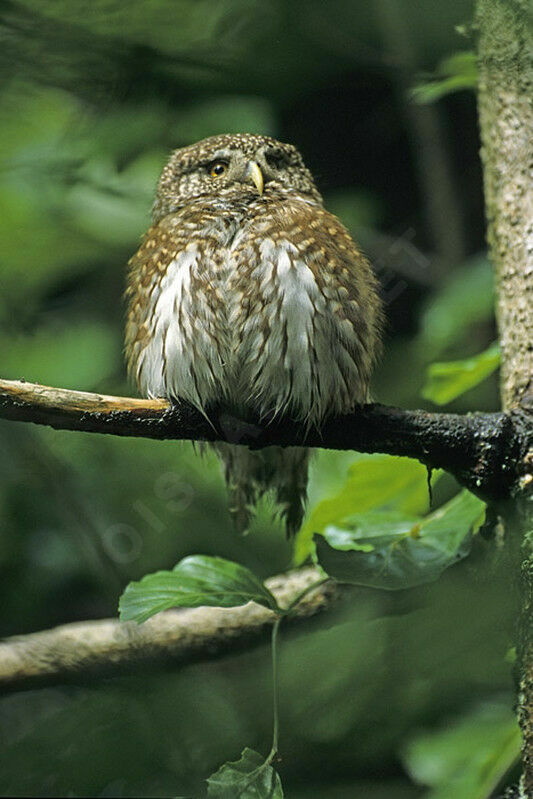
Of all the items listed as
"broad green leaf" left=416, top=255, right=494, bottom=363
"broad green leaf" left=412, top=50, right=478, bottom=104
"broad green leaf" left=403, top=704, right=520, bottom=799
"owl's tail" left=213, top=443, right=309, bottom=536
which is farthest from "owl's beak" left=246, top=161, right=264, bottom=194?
"broad green leaf" left=403, top=704, right=520, bottom=799

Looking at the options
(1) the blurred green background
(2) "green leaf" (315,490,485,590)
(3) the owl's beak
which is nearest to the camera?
(1) the blurred green background

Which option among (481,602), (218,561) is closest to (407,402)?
(218,561)

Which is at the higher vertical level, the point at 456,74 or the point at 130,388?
the point at 456,74

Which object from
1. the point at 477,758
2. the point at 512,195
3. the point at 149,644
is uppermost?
the point at 512,195

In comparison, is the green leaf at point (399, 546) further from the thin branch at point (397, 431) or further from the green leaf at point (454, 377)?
the green leaf at point (454, 377)

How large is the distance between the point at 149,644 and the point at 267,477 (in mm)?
764

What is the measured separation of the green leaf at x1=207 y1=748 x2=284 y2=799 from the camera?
1.31m

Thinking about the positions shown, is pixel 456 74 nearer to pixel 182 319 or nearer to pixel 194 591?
pixel 182 319

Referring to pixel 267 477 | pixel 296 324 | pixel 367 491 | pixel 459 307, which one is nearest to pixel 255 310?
pixel 296 324

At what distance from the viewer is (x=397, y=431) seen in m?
2.22

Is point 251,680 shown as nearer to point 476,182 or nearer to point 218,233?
point 218,233

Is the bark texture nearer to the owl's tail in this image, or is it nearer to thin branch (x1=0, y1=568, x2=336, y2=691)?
the owl's tail

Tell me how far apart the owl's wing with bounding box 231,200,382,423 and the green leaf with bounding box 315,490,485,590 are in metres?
0.37

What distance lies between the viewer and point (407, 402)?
435 cm
